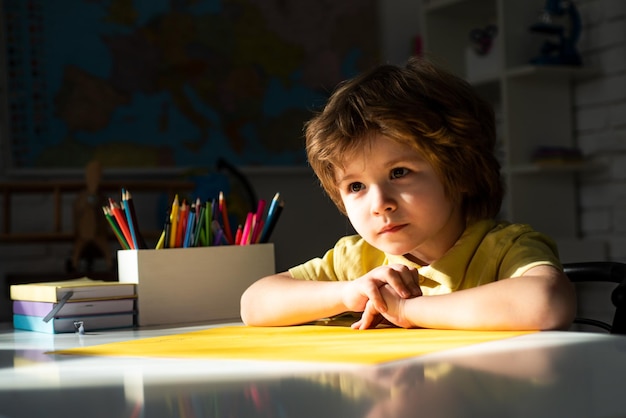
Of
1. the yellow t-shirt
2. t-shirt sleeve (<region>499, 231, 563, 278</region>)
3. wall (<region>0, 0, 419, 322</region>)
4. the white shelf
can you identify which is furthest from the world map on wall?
t-shirt sleeve (<region>499, 231, 563, 278</region>)

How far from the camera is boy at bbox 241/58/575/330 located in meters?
0.93

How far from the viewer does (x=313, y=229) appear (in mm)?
3738

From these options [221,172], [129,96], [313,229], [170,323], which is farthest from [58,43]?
[170,323]

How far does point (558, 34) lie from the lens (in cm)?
278

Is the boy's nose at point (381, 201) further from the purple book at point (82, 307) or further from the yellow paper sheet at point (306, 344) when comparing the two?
the purple book at point (82, 307)

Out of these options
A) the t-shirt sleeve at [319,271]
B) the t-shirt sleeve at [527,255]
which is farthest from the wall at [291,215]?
the t-shirt sleeve at [527,255]

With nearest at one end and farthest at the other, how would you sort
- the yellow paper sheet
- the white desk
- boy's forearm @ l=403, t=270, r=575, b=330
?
the white desk, the yellow paper sheet, boy's forearm @ l=403, t=270, r=575, b=330

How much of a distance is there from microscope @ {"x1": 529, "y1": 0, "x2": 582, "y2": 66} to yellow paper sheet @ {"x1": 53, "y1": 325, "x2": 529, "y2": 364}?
2.02 m

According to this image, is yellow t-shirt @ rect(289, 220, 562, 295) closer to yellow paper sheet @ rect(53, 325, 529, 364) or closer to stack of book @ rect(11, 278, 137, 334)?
yellow paper sheet @ rect(53, 325, 529, 364)

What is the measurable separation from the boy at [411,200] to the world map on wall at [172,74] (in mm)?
2492

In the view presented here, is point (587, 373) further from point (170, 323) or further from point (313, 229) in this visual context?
point (313, 229)

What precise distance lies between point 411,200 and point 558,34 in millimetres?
2007

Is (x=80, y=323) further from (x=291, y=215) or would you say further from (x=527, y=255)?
(x=291, y=215)

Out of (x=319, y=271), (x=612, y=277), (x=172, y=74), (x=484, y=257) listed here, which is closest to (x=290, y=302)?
(x=319, y=271)
